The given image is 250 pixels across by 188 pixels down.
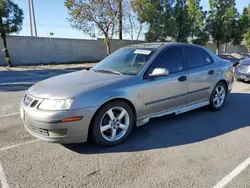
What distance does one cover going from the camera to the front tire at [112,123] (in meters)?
3.25

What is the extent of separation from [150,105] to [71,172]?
171 cm

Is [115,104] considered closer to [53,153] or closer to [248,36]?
[53,153]

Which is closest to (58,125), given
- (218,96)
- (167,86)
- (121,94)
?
(121,94)

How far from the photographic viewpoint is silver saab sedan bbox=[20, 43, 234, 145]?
9.91 feet

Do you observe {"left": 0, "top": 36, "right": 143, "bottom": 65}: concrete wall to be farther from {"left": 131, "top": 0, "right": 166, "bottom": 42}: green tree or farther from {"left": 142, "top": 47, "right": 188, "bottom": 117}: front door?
{"left": 142, "top": 47, "right": 188, "bottom": 117}: front door

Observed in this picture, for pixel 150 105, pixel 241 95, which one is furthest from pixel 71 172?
pixel 241 95

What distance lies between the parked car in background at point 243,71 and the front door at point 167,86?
5.88 meters

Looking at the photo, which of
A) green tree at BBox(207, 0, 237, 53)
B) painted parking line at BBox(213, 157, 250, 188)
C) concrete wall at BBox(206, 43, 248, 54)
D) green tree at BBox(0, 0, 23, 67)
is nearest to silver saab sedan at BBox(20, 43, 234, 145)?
painted parking line at BBox(213, 157, 250, 188)

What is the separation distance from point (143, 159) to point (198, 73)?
2382 mm

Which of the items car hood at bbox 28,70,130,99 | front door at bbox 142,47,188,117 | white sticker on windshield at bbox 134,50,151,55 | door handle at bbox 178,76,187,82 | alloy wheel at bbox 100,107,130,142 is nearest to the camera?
car hood at bbox 28,70,130,99

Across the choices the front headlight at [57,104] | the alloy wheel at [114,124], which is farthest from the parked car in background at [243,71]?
the front headlight at [57,104]

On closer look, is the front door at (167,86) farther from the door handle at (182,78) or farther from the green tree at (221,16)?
the green tree at (221,16)

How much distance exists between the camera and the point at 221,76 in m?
5.23

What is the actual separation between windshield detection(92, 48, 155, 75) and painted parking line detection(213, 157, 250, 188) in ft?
6.57
